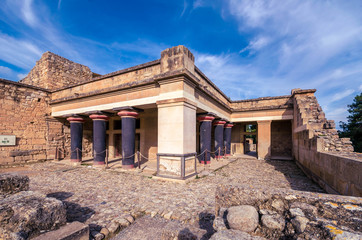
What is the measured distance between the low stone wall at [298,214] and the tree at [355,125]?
22.3 meters

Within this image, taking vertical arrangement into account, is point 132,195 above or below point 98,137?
below

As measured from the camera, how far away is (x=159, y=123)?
6875mm

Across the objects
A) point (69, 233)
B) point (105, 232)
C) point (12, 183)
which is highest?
point (12, 183)

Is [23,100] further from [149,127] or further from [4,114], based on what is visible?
[149,127]

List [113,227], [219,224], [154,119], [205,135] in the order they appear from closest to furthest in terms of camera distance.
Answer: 1. [219,224]
2. [113,227]
3. [205,135]
4. [154,119]

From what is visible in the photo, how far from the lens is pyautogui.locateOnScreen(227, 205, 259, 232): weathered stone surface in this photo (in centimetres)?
180

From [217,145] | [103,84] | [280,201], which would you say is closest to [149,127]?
[103,84]

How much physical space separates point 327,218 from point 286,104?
13.0 m

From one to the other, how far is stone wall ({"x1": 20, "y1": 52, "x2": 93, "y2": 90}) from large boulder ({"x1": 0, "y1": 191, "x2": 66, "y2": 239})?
12.5m

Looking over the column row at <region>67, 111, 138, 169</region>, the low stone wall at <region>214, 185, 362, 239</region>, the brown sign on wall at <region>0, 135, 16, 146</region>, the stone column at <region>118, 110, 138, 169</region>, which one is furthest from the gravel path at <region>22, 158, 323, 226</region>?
the brown sign on wall at <region>0, 135, 16, 146</region>

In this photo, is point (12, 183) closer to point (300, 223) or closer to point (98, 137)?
point (300, 223)

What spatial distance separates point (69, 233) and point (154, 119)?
9.31 meters

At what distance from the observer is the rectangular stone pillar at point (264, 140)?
12923mm

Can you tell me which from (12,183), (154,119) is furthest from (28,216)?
(154,119)
